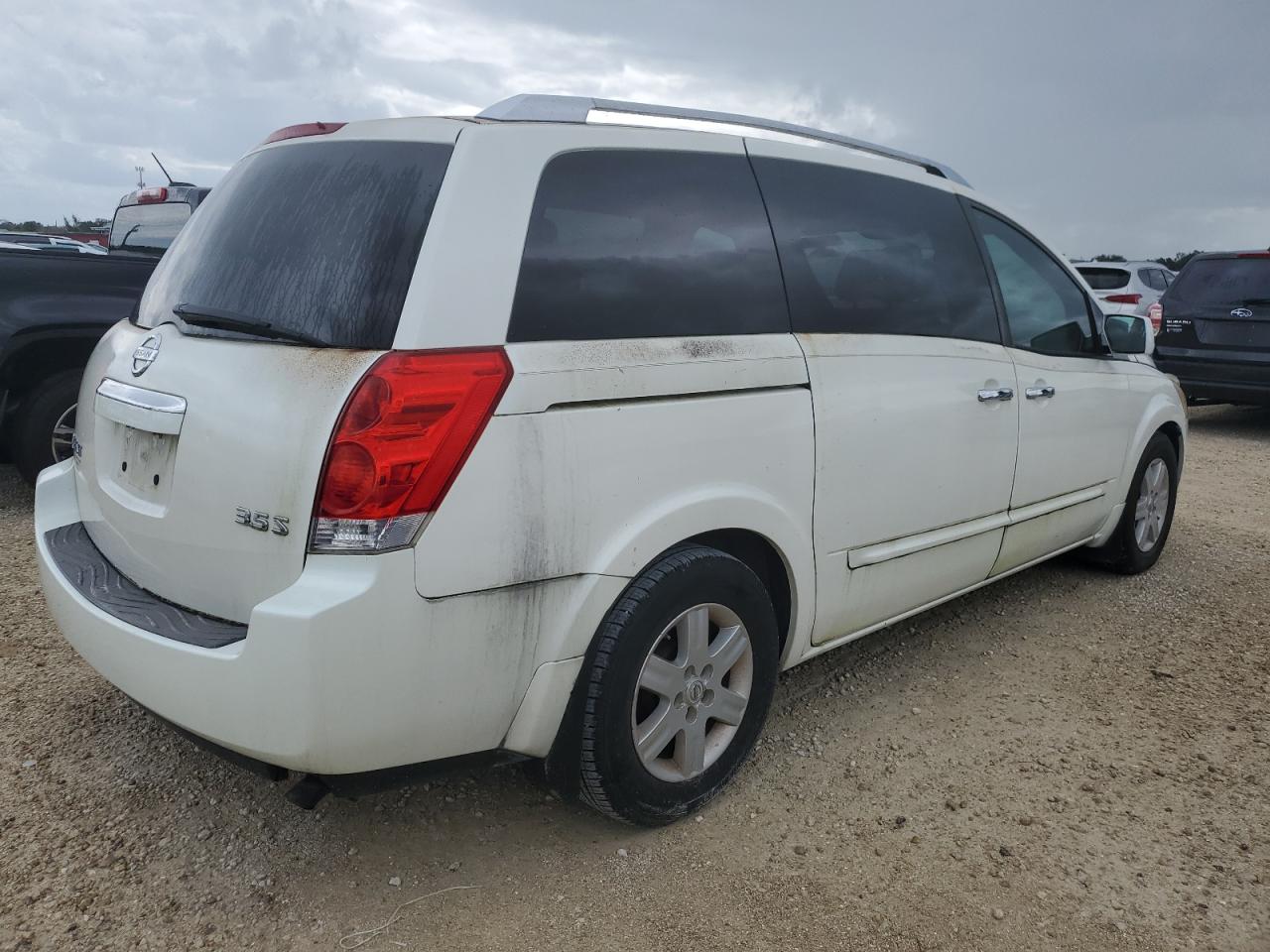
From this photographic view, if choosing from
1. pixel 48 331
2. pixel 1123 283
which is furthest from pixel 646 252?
pixel 1123 283

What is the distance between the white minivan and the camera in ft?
6.56

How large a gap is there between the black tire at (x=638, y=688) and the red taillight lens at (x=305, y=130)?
1.36 m

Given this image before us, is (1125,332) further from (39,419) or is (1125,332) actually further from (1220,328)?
(1220,328)

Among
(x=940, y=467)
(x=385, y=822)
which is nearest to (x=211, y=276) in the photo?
(x=385, y=822)

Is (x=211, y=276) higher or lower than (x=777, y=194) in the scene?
lower

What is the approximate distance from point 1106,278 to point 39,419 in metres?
12.9

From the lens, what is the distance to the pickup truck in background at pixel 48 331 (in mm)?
5082

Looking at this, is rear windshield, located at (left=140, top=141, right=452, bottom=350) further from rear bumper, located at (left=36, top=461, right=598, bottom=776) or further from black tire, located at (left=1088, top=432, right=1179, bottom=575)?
black tire, located at (left=1088, top=432, right=1179, bottom=575)

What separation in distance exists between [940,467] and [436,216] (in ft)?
6.01

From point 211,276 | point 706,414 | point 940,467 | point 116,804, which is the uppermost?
point 211,276

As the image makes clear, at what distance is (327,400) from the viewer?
201 cm

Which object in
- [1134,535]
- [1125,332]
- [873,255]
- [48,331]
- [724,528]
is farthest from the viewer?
[48,331]

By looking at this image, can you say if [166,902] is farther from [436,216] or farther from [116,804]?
[436,216]

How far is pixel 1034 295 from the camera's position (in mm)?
3867
